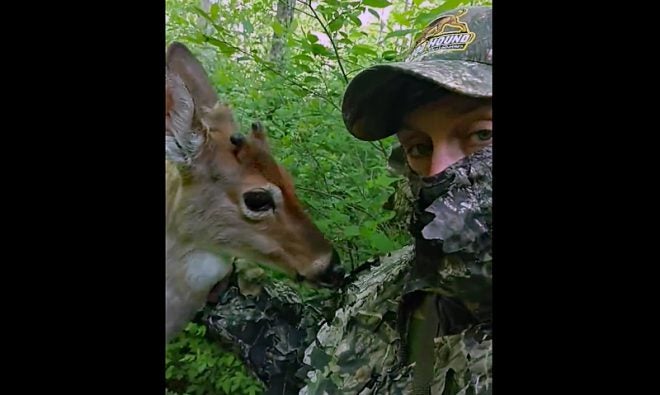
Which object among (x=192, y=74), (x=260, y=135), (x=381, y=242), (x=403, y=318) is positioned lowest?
(x=403, y=318)

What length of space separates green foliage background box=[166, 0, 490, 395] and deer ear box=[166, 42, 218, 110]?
16 mm

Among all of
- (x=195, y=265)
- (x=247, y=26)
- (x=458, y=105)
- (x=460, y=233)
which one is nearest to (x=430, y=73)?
(x=458, y=105)

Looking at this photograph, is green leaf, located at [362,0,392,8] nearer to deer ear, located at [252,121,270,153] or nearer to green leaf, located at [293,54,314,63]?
green leaf, located at [293,54,314,63]

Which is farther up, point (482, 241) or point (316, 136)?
point (316, 136)

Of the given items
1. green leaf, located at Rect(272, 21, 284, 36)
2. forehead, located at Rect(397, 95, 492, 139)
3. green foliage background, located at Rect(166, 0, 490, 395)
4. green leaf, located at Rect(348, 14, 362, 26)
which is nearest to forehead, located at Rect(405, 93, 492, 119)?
forehead, located at Rect(397, 95, 492, 139)

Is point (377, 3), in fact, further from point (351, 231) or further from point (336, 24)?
point (351, 231)

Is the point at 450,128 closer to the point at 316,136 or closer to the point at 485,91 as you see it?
the point at 485,91

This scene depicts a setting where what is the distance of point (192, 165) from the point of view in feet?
4.75

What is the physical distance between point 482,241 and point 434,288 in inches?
4.9

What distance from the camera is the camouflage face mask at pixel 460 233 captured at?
51.7 inches

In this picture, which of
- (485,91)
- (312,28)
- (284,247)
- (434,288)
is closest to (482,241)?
(434,288)

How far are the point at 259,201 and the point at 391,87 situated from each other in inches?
13.3

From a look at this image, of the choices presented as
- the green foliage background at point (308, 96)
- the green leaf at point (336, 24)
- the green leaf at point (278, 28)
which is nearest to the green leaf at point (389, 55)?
the green foliage background at point (308, 96)

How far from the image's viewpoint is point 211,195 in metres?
1.45
